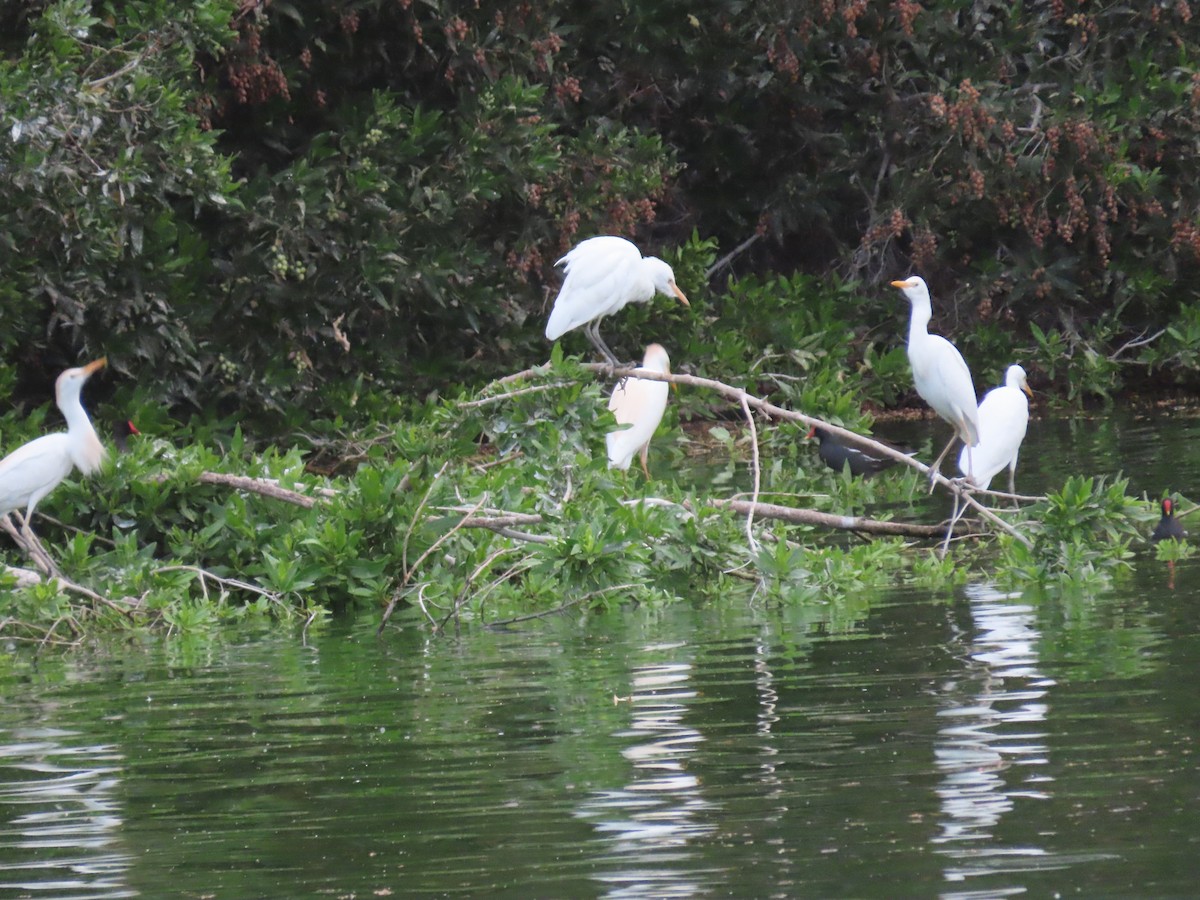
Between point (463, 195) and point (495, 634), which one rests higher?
point (463, 195)

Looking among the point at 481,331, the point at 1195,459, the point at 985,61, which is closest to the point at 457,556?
the point at 1195,459

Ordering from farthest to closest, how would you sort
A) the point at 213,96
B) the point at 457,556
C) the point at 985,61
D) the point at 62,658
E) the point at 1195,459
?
1. the point at 985,61
2. the point at 213,96
3. the point at 1195,459
4. the point at 457,556
5. the point at 62,658

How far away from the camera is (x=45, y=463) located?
9.62m

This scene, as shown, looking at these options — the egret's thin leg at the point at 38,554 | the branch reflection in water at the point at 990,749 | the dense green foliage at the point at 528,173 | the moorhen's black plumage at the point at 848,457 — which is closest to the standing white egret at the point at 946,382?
the moorhen's black plumage at the point at 848,457

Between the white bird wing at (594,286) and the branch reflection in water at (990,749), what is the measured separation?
448 centimetres

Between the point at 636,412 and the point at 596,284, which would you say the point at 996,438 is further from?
the point at 596,284

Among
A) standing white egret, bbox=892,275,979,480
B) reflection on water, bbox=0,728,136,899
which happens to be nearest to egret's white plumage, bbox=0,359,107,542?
reflection on water, bbox=0,728,136,899

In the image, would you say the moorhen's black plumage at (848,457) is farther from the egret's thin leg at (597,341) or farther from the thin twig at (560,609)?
the thin twig at (560,609)

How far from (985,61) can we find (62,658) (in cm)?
1410

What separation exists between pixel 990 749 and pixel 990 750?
0.6 inches

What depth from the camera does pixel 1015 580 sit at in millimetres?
9523

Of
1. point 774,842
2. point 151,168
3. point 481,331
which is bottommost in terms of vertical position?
point 774,842

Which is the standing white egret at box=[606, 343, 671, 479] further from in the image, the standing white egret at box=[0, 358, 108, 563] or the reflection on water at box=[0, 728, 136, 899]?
the reflection on water at box=[0, 728, 136, 899]

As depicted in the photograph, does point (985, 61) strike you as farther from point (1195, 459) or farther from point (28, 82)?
point (28, 82)
